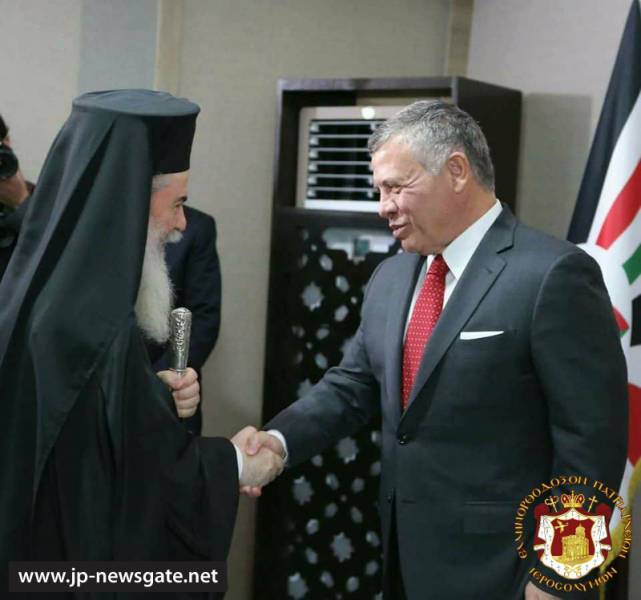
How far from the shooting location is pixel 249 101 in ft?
13.2

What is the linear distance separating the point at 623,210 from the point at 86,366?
177 cm

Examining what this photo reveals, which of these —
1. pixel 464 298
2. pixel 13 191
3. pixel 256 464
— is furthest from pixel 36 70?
pixel 464 298

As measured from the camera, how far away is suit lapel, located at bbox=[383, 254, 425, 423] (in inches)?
90.5

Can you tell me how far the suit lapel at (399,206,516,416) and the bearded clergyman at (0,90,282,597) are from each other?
576mm

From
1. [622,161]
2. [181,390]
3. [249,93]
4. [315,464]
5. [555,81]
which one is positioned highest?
[555,81]

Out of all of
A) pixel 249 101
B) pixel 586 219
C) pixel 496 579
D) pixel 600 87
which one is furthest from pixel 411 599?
pixel 249 101

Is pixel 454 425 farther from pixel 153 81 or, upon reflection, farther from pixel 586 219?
pixel 153 81

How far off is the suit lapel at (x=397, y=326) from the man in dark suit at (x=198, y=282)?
128 centimetres

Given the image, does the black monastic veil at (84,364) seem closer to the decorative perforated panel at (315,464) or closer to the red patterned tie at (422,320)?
the red patterned tie at (422,320)

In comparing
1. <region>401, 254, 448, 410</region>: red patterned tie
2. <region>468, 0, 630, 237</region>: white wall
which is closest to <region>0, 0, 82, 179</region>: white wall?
<region>468, 0, 630, 237</region>: white wall

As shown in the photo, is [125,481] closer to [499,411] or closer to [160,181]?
[160,181]

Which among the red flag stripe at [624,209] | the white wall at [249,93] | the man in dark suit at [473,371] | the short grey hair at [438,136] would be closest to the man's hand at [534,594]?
the man in dark suit at [473,371]

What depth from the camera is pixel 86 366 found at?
1840mm

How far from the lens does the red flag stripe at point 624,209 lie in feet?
9.72
